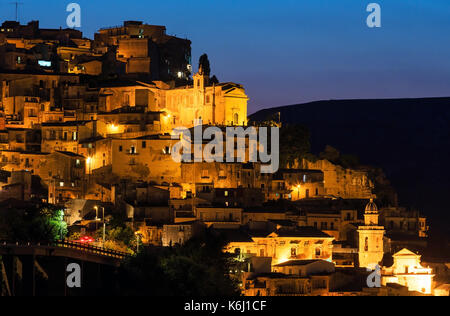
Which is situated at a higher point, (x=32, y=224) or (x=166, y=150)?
(x=166, y=150)

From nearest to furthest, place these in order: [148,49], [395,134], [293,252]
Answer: [293,252] → [148,49] → [395,134]

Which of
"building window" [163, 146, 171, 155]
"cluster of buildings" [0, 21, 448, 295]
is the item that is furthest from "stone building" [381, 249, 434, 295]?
"building window" [163, 146, 171, 155]

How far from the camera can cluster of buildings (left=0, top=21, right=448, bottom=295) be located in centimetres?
8425

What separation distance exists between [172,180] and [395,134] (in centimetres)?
8605

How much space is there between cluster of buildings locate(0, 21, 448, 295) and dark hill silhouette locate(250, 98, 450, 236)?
44.1 meters

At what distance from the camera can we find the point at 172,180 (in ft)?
322

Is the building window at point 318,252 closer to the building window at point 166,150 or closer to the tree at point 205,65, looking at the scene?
the building window at point 166,150

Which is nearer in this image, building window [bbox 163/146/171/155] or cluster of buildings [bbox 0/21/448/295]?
cluster of buildings [bbox 0/21/448/295]

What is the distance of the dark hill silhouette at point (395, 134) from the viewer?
15950 centimetres

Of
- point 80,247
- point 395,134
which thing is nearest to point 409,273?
point 80,247

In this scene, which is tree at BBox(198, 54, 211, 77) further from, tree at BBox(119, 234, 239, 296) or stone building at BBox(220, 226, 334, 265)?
tree at BBox(119, 234, 239, 296)

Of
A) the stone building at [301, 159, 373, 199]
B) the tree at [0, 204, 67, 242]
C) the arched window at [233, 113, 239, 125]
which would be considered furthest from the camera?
Result: the arched window at [233, 113, 239, 125]

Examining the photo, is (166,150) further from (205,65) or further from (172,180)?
(205,65)

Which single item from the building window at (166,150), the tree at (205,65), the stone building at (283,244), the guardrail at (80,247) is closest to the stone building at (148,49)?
the tree at (205,65)
